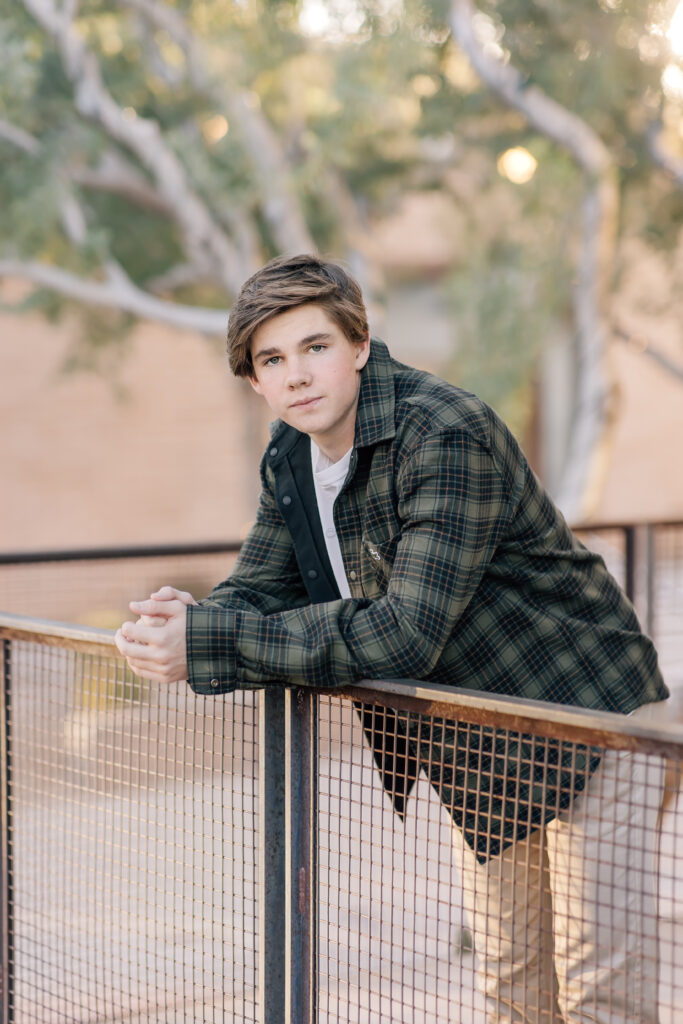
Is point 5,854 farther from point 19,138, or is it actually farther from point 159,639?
point 19,138

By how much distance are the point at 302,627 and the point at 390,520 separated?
0.30 metres

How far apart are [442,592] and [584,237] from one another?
8.43 metres

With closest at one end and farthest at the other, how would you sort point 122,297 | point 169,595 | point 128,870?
point 169,595 → point 128,870 → point 122,297

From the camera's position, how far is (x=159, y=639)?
2102 millimetres

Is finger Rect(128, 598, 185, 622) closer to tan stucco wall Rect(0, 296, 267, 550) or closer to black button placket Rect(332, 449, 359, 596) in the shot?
black button placket Rect(332, 449, 359, 596)

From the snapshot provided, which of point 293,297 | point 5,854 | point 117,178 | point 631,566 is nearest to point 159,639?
point 293,297

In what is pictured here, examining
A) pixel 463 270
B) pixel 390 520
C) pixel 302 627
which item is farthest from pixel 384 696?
pixel 463 270

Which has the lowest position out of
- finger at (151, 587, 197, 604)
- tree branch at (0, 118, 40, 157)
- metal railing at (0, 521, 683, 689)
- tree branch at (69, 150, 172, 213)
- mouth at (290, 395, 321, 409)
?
metal railing at (0, 521, 683, 689)

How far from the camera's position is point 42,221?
33.1 feet

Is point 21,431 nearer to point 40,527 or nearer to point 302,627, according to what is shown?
point 40,527

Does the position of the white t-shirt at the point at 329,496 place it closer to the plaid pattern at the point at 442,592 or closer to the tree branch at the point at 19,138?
the plaid pattern at the point at 442,592

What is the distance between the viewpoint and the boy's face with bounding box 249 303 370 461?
2.28 metres

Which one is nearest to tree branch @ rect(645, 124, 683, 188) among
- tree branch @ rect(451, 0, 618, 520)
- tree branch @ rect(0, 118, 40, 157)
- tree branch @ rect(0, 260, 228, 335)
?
tree branch @ rect(451, 0, 618, 520)

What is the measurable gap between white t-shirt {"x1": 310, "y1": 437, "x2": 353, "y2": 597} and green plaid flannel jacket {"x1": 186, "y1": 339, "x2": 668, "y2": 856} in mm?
42
